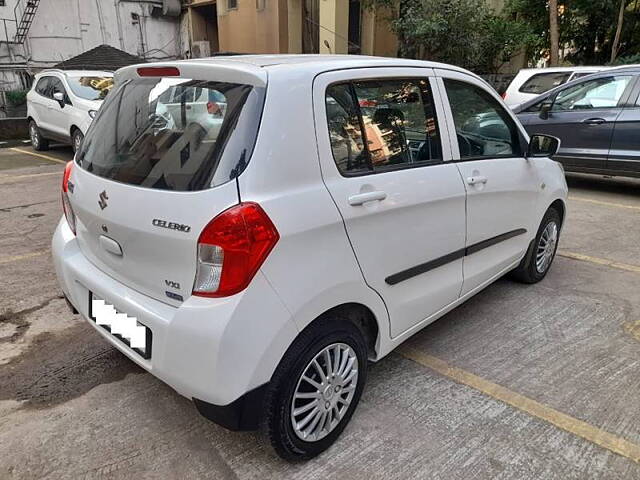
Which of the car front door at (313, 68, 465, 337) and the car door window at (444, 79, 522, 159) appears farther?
the car door window at (444, 79, 522, 159)

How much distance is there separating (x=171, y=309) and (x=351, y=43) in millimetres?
15662

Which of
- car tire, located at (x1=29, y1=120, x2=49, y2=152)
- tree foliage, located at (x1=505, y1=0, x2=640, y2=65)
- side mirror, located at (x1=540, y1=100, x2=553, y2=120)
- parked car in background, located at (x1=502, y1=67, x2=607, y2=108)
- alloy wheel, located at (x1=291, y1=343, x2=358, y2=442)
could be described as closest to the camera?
alloy wheel, located at (x1=291, y1=343, x2=358, y2=442)

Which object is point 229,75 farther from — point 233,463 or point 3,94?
point 3,94

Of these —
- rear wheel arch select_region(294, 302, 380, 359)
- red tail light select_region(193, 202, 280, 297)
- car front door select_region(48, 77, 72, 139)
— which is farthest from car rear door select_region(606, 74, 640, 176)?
car front door select_region(48, 77, 72, 139)

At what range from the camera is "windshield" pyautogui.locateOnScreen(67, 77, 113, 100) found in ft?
30.1

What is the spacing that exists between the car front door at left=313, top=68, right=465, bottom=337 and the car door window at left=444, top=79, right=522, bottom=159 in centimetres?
20

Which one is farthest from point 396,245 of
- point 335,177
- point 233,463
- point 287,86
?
point 233,463

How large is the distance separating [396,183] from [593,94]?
614 cm

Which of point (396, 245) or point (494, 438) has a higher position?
point (396, 245)

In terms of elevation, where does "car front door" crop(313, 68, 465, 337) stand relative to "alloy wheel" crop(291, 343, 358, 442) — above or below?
above

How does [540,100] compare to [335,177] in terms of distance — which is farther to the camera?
[540,100]

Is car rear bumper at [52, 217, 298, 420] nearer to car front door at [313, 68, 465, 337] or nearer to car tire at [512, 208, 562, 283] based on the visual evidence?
car front door at [313, 68, 465, 337]

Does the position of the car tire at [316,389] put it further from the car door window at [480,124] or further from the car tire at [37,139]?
the car tire at [37,139]

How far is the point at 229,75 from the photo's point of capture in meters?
2.08
